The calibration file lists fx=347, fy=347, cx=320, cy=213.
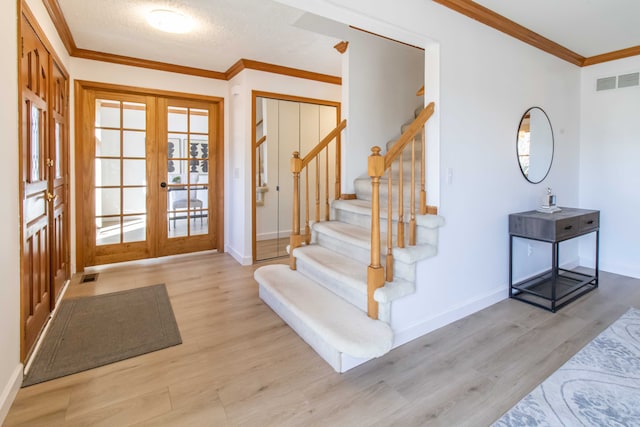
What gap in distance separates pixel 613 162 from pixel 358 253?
3.28 m

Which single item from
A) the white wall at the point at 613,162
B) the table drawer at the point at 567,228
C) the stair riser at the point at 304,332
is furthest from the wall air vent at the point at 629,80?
the stair riser at the point at 304,332

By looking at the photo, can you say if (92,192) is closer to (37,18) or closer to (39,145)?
(39,145)

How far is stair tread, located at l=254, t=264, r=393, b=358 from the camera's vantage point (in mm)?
1993

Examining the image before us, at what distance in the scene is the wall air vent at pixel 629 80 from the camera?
3645mm

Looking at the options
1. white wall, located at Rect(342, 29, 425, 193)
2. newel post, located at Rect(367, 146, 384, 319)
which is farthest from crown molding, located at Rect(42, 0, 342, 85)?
newel post, located at Rect(367, 146, 384, 319)

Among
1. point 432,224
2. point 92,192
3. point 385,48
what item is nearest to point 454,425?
point 432,224

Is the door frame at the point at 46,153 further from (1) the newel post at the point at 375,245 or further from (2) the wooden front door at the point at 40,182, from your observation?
(1) the newel post at the point at 375,245

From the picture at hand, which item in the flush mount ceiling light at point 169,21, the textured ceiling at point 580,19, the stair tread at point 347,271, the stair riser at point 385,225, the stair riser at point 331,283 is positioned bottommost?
the stair riser at point 331,283

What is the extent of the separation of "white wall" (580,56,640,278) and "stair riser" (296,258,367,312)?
3.43 m

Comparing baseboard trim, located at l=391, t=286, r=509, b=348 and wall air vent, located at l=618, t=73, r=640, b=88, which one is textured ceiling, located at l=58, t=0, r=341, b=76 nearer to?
baseboard trim, located at l=391, t=286, r=509, b=348

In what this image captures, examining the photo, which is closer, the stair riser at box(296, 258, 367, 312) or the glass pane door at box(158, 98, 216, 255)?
the stair riser at box(296, 258, 367, 312)

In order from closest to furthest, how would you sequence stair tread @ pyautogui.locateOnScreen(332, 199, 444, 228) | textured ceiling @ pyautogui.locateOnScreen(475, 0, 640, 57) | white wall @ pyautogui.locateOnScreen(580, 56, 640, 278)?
stair tread @ pyautogui.locateOnScreen(332, 199, 444, 228) < textured ceiling @ pyautogui.locateOnScreen(475, 0, 640, 57) < white wall @ pyautogui.locateOnScreen(580, 56, 640, 278)

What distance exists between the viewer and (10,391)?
5.80ft

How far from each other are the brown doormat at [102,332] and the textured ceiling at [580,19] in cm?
347
